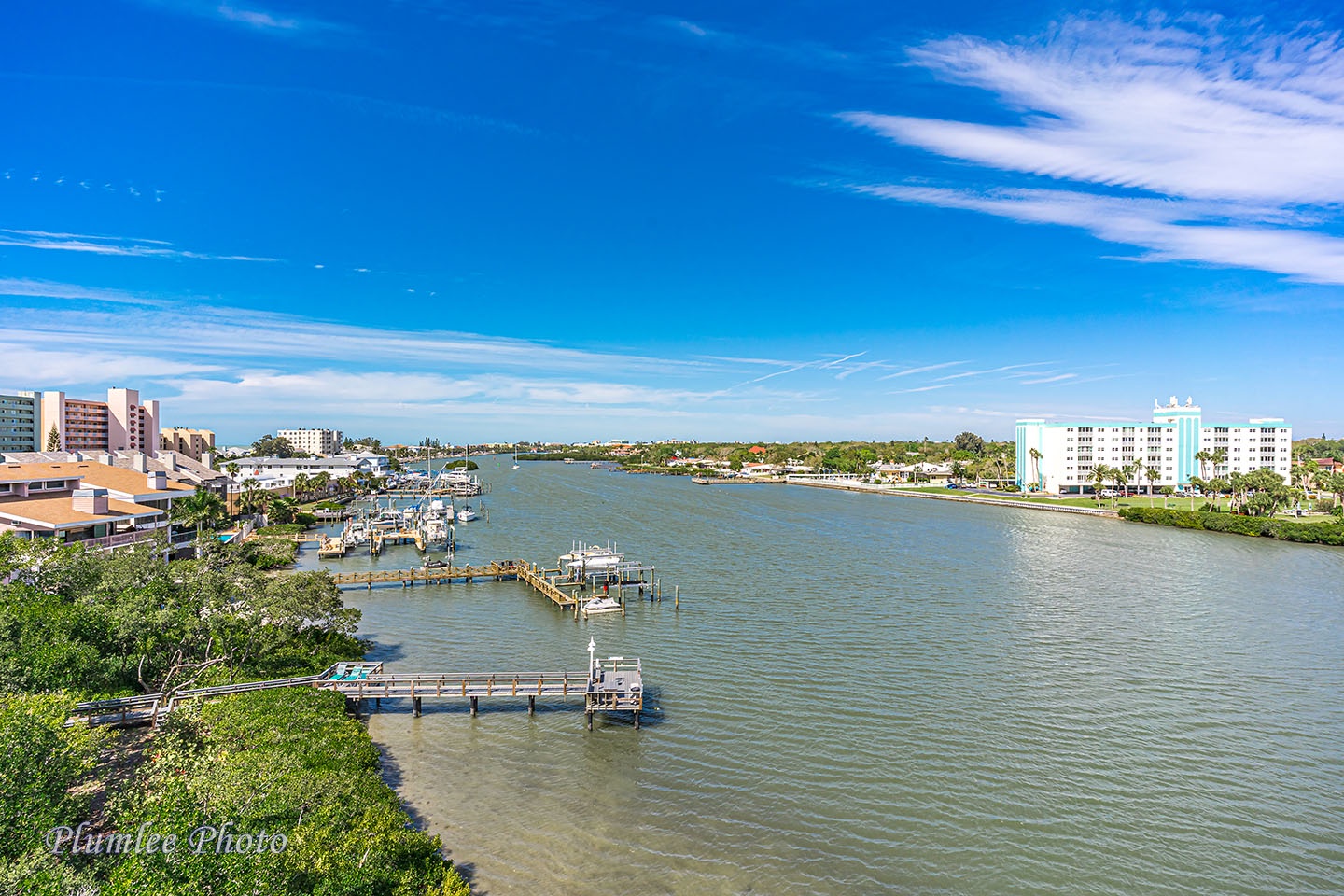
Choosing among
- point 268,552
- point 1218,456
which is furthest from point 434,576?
point 1218,456

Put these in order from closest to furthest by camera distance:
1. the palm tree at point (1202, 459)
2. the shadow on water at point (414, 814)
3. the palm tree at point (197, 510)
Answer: the shadow on water at point (414, 814)
the palm tree at point (197, 510)
the palm tree at point (1202, 459)

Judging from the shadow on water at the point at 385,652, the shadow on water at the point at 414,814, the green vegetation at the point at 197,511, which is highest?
the green vegetation at the point at 197,511

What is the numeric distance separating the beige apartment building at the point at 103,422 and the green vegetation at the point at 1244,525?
123547 millimetres

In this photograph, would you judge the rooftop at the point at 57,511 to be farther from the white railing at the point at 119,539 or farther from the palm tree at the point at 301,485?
the palm tree at the point at 301,485

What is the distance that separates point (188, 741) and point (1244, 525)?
88.5m

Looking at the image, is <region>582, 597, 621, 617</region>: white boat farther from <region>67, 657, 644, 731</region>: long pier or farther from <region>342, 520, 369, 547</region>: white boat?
<region>342, 520, 369, 547</region>: white boat

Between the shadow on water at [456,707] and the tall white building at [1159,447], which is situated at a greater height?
the tall white building at [1159,447]

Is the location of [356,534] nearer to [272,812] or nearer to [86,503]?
[86,503]

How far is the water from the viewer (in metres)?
15.8

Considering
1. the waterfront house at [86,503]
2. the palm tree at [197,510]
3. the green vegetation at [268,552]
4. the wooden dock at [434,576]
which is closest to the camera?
the waterfront house at [86,503]

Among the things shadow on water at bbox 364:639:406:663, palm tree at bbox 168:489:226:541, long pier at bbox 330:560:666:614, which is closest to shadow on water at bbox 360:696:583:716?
shadow on water at bbox 364:639:406:663

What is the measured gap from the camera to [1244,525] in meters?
70.8

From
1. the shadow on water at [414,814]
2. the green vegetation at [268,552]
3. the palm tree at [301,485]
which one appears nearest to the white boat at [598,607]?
the shadow on water at [414,814]

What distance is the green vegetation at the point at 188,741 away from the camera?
9.64m
